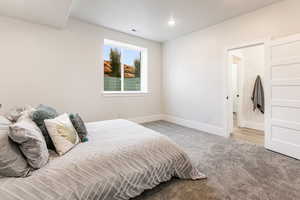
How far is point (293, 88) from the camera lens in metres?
2.37

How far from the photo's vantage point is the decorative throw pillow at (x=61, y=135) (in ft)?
4.65

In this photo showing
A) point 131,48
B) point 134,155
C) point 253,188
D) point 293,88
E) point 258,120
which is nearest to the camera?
point 134,155

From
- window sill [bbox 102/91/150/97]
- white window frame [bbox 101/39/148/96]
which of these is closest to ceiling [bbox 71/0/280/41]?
white window frame [bbox 101/39/148/96]

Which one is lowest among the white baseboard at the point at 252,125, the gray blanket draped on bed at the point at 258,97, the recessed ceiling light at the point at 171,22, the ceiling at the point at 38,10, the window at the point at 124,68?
the white baseboard at the point at 252,125

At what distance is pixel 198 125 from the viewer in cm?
409

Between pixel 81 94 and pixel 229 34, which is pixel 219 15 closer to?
pixel 229 34

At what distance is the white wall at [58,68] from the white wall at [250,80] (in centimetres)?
342

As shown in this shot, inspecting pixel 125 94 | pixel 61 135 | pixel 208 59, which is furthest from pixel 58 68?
pixel 208 59

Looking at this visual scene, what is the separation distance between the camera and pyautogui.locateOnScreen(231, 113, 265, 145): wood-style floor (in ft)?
10.7

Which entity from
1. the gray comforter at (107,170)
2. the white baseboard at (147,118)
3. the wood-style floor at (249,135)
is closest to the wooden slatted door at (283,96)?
the wood-style floor at (249,135)

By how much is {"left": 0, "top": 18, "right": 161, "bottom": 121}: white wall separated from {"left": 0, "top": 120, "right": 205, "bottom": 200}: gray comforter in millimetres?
1930

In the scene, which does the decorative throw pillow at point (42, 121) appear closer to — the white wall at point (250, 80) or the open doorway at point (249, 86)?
the open doorway at point (249, 86)

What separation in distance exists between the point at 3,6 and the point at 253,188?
14.6 feet

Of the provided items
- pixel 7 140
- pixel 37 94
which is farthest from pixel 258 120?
pixel 37 94
